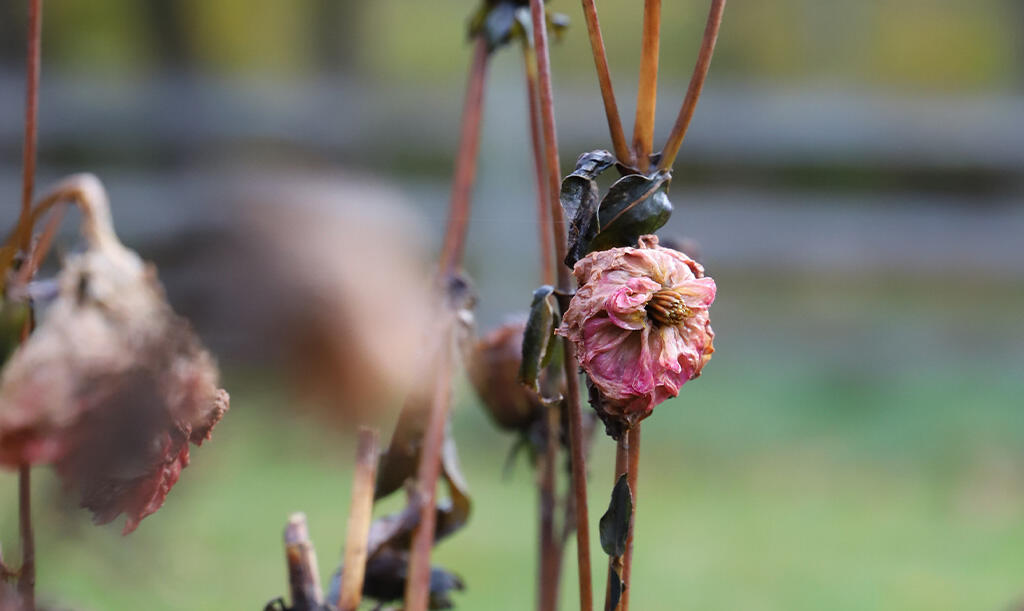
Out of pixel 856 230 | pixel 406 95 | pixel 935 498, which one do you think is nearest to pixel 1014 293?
pixel 856 230

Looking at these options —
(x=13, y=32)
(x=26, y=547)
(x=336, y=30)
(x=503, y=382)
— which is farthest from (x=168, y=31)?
(x=26, y=547)

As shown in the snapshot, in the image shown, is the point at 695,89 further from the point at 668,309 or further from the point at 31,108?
the point at 31,108

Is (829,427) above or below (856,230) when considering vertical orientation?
below

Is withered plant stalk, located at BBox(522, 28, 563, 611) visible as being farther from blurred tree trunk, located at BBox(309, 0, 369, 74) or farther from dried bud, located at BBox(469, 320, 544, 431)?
blurred tree trunk, located at BBox(309, 0, 369, 74)

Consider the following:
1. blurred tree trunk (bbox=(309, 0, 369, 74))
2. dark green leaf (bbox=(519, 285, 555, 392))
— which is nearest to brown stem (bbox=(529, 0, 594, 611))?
dark green leaf (bbox=(519, 285, 555, 392))

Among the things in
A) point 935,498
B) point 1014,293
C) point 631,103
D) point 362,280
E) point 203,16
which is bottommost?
point 935,498

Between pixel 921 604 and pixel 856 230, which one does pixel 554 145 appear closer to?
pixel 921 604
